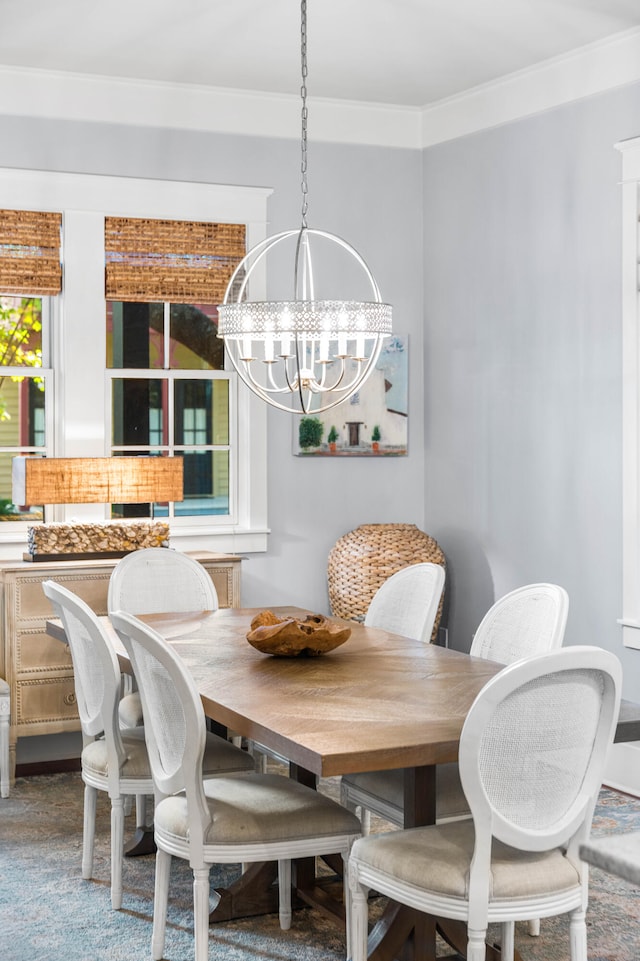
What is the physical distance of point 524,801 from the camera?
2.36 m

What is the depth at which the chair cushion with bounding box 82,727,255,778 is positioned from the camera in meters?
3.32

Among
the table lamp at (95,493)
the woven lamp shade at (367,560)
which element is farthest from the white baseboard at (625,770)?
the table lamp at (95,493)

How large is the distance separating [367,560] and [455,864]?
2.96 metres

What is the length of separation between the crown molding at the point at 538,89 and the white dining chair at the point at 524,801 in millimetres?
3017

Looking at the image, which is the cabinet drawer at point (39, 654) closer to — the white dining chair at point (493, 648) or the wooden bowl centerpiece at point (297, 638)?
the wooden bowl centerpiece at point (297, 638)

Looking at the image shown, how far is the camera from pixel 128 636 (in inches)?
110

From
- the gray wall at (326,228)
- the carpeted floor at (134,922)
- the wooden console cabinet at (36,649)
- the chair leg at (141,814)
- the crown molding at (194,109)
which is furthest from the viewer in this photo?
the gray wall at (326,228)

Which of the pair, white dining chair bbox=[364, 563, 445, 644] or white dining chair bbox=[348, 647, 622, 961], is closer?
white dining chair bbox=[348, 647, 622, 961]

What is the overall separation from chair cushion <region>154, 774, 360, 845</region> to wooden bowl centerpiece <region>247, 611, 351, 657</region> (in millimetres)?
550

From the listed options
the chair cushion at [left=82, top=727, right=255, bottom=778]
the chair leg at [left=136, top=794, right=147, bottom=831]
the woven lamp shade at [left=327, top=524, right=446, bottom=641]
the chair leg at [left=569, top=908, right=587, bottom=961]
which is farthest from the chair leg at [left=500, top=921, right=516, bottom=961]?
the woven lamp shade at [left=327, top=524, right=446, bottom=641]

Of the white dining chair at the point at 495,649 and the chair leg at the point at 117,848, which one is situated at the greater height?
the white dining chair at the point at 495,649

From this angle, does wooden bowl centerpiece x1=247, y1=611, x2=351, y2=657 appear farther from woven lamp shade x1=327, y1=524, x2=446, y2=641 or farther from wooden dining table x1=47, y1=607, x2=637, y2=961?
woven lamp shade x1=327, y1=524, x2=446, y2=641

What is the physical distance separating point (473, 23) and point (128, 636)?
290cm

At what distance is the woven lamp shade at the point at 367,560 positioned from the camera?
5.30 m
